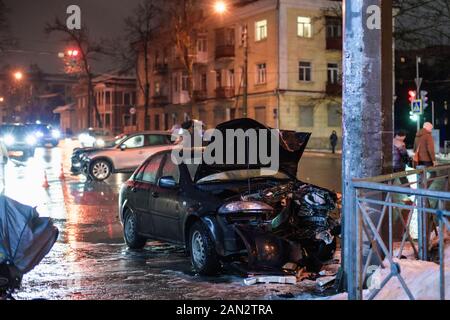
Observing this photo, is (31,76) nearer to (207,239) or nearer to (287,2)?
(287,2)

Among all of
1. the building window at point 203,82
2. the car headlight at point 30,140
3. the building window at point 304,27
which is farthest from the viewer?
the building window at point 203,82

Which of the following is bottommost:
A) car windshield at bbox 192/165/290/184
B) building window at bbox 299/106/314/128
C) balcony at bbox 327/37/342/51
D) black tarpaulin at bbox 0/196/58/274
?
black tarpaulin at bbox 0/196/58/274

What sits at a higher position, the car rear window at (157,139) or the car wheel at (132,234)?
the car rear window at (157,139)

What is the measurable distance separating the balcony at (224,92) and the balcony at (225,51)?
9.36 ft

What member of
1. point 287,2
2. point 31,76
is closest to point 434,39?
point 287,2

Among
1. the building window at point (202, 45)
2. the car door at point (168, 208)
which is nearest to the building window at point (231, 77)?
the building window at point (202, 45)

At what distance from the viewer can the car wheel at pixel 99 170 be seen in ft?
70.8

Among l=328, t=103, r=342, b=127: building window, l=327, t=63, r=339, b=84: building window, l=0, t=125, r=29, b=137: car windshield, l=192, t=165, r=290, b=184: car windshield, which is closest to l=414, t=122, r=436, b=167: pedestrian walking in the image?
l=192, t=165, r=290, b=184: car windshield

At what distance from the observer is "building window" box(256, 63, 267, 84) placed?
50.3m

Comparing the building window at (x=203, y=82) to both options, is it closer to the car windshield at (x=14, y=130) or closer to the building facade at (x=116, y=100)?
the car windshield at (x=14, y=130)

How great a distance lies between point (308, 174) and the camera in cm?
2314

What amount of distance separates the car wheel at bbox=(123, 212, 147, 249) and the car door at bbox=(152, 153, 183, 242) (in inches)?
26.9

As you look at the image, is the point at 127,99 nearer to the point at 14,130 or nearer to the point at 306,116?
the point at 306,116

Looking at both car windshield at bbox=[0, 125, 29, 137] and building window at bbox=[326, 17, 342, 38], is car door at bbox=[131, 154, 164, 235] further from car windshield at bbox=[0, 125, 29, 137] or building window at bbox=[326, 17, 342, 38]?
building window at bbox=[326, 17, 342, 38]
